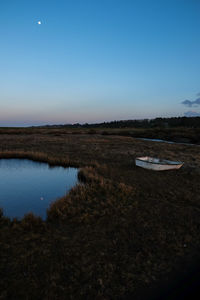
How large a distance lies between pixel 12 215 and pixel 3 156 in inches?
671

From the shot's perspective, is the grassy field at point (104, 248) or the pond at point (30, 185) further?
the pond at point (30, 185)

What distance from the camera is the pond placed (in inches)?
397

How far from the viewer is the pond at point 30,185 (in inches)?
397

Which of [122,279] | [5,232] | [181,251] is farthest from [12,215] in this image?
[181,251]

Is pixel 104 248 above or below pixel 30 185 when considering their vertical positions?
above

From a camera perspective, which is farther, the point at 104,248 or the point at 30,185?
the point at 30,185

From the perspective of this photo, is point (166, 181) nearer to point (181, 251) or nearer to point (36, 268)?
point (181, 251)

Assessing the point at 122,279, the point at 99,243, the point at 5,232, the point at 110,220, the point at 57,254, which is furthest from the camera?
the point at 110,220

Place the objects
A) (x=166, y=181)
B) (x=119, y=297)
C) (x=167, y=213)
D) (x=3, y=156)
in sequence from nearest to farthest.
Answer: (x=119, y=297)
(x=167, y=213)
(x=166, y=181)
(x=3, y=156)

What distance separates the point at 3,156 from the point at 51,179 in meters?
11.6

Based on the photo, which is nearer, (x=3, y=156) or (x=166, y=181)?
(x=166, y=181)

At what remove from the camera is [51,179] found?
16062 mm

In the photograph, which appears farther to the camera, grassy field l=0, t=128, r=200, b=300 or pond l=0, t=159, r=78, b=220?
pond l=0, t=159, r=78, b=220

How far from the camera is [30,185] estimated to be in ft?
47.5
